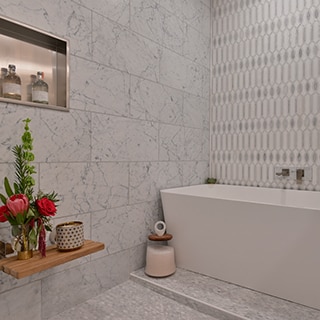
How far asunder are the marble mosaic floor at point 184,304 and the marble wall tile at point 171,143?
1.14 meters

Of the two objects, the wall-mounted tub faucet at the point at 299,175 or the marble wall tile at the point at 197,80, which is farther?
the marble wall tile at the point at 197,80

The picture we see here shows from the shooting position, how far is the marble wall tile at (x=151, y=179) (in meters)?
2.40

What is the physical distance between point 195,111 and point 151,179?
41.6 inches

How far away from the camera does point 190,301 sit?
1.98 metres

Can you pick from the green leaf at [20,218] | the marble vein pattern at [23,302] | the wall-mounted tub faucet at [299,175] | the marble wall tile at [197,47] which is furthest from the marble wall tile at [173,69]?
the marble vein pattern at [23,302]

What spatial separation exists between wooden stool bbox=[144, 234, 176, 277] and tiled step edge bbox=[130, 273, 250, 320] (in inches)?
3.4

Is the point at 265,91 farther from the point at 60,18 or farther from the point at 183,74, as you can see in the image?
the point at 60,18

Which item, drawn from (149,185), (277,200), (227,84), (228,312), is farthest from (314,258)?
(227,84)

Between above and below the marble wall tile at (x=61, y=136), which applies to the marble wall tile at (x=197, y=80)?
above

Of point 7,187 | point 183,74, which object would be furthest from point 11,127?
point 183,74

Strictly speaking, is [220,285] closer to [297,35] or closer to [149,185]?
[149,185]

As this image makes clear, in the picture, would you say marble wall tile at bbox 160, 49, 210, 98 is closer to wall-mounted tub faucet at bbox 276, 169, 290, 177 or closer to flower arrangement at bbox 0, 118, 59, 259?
wall-mounted tub faucet at bbox 276, 169, 290, 177

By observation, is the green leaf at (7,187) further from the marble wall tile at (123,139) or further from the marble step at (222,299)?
the marble step at (222,299)

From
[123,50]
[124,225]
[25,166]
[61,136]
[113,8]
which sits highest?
[113,8]
